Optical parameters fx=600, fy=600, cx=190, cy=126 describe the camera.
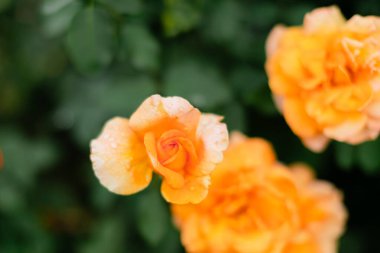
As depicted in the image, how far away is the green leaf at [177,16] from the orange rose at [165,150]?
1.13 ft

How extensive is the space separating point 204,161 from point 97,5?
18.5 inches

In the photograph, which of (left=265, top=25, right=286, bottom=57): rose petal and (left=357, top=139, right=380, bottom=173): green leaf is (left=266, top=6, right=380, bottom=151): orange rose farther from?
(left=357, top=139, right=380, bottom=173): green leaf

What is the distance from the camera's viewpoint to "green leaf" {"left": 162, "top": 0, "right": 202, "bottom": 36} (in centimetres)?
126

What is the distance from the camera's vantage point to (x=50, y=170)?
6.31ft

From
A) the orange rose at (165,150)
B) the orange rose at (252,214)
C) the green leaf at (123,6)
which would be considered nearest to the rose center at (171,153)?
the orange rose at (165,150)

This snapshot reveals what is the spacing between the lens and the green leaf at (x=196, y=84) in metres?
1.29

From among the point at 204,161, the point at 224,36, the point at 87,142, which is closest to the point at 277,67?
the point at 224,36

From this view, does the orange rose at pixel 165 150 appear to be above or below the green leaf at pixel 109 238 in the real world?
above

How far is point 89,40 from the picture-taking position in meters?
1.19

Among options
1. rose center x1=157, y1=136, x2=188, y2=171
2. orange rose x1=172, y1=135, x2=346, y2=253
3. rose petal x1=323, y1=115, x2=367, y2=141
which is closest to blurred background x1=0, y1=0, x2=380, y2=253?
orange rose x1=172, y1=135, x2=346, y2=253

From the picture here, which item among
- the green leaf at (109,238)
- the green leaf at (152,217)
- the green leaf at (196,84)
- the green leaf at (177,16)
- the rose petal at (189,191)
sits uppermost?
the green leaf at (177,16)

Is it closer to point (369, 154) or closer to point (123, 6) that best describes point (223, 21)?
point (123, 6)

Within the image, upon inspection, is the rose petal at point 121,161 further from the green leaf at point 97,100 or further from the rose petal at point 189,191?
the green leaf at point 97,100

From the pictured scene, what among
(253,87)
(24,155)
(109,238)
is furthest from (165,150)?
(24,155)
